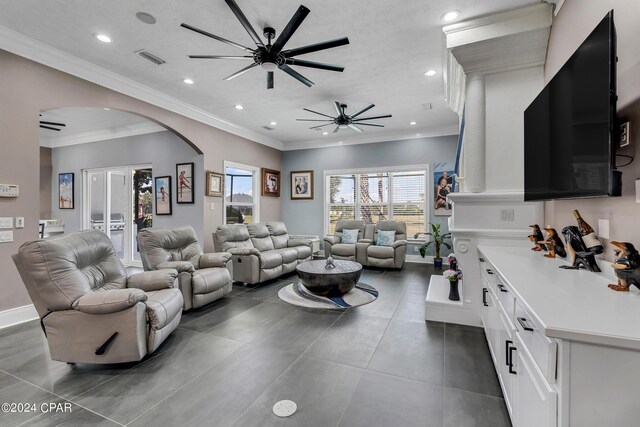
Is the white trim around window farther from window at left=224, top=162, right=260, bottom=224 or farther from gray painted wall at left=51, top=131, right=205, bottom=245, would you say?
gray painted wall at left=51, top=131, right=205, bottom=245

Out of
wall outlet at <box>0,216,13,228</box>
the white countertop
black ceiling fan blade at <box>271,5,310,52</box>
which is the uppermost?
black ceiling fan blade at <box>271,5,310,52</box>

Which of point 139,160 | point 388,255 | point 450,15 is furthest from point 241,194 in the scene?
point 450,15

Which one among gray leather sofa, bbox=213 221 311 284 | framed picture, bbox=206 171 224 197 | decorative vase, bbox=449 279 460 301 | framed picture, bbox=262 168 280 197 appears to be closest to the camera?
decorative vase, bbox=449 279 460 301

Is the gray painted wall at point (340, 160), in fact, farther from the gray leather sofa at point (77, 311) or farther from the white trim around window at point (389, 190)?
the gray leather sofa at point (77, 311)

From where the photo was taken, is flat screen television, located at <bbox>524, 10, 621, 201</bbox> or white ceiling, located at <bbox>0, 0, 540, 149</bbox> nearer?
flat screen television, located at <bbox>524, 10, 621, 201</bbox>

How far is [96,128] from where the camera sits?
638 cm

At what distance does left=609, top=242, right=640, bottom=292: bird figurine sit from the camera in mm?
1182

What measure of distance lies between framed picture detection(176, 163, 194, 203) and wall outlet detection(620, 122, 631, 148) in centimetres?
572

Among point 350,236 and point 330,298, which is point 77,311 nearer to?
point 330,298

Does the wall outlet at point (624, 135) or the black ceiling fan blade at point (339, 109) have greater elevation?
the black ceiling fan blade at point (339, 109)

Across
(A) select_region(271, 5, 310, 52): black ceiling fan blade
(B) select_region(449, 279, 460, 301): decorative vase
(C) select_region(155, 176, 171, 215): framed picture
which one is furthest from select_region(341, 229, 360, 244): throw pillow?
(A) select_region(271, 5, 310, 52): black ceiling fan blade

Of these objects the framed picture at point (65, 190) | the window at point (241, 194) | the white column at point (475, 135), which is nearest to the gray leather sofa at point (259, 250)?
the window at point (241, 194)

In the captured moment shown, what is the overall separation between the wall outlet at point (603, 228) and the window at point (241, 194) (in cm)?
566

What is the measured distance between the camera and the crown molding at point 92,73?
120 inches
